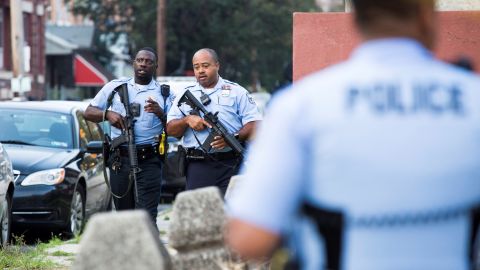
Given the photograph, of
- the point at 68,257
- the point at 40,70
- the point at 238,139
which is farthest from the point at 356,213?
the point at 40,70

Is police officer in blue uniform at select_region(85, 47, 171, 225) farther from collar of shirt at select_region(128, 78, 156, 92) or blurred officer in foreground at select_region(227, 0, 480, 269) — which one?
blurred officer in foreground at select_region(227, 0, 480, 269)

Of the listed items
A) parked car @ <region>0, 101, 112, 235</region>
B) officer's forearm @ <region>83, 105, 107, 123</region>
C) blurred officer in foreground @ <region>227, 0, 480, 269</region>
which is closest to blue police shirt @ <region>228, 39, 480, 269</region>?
blurred officer in foreground @ <region>227, 0, 480, 269</region>

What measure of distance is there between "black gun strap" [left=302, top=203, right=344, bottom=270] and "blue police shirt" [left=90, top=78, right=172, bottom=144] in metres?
7.52

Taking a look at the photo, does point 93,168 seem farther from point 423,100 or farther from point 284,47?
point 284,47

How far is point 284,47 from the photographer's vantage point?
5619 cm

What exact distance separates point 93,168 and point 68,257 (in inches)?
149

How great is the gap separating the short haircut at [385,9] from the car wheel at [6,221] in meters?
9.00

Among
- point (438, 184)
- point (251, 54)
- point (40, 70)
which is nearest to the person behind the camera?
point (438, 184)

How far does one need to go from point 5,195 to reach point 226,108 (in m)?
2.93

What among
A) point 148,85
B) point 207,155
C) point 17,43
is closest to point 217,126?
point 207,155

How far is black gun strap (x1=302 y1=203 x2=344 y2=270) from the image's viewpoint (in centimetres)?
308

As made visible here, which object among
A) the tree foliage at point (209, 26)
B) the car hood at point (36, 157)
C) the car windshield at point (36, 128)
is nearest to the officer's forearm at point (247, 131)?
the car hood at point (36, 157)

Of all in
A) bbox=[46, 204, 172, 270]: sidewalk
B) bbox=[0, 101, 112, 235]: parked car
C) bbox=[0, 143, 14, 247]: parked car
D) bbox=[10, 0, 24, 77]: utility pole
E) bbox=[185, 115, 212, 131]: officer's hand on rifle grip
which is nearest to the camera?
bbox=[185, 115, 212, 131]: officer's hand on rifle grip

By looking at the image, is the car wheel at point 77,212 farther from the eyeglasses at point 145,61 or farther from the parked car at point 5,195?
the eyeglasses at point 145,61
